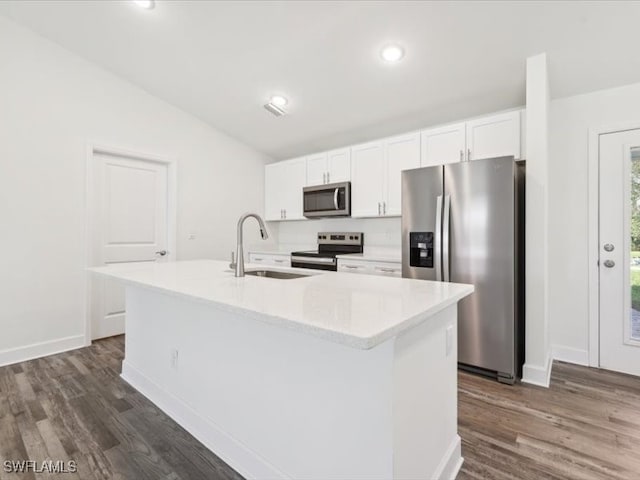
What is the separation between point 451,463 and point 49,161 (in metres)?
3.95

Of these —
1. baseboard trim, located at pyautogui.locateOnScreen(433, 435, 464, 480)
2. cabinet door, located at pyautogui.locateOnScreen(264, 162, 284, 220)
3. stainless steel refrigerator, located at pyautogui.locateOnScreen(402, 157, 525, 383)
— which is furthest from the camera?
cabinet door, located at pyautogui.locateOnScreen(264, 162, 284, 220)

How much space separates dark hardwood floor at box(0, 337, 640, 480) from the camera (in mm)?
1539

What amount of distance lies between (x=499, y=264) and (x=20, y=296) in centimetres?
409

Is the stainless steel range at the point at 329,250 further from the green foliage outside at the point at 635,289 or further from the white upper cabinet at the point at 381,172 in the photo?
the green foliage outside at the point at 635,289

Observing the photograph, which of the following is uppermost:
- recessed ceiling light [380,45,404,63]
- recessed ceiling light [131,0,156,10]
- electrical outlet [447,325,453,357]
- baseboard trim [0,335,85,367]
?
recessed ceiling light [131,0,156,10]

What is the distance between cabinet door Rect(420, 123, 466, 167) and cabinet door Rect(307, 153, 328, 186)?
129 centimetres

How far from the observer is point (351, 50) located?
2615 mm

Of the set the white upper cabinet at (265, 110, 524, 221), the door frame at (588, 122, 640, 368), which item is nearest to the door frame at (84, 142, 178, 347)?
the white upper cabinet at (265, 110, 524, 221)

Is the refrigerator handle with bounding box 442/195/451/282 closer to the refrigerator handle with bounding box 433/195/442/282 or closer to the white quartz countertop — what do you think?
the refrigerator handle with bounding box 433/195/442/282

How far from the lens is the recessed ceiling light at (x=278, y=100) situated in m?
3.41

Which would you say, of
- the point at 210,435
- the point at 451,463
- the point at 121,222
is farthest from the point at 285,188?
the point at 451,463

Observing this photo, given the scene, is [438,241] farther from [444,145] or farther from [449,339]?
[449,339]

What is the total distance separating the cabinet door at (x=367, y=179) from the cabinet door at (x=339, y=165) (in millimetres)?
70

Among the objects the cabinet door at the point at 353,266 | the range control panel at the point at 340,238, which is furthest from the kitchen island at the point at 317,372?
the range control panel at the point at 340,238
